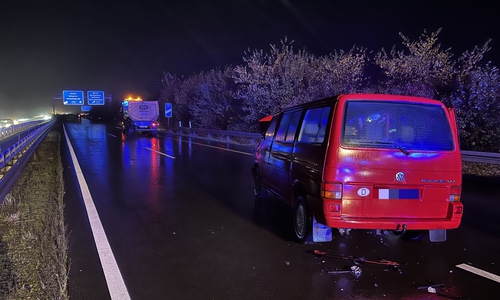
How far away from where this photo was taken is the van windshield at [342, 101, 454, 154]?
4512 mm

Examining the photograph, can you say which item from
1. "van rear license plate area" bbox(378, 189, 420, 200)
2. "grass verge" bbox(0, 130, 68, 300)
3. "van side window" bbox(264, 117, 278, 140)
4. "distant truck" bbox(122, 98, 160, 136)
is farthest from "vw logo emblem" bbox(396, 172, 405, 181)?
"distant truck" bbox(122, 98, 160, 136)

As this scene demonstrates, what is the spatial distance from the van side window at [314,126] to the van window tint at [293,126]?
273 millimetres

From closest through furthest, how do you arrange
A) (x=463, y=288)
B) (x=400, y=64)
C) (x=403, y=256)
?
(x=463, y=288), (x=403, y=256), (x=400, y=64)

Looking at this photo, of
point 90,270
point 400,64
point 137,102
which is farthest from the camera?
point 137,102

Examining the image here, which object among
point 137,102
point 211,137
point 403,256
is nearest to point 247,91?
point 211,137

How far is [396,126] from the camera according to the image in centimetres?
466

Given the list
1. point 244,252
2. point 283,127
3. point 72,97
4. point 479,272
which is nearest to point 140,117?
point 283,127

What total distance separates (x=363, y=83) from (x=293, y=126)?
1674 centimetres

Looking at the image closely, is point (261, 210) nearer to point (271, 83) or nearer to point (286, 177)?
point (286, 177)

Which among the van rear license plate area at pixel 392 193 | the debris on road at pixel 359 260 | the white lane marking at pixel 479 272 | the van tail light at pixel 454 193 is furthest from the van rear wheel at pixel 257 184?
the white lane marking at pixel 479 272

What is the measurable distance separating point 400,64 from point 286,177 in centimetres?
1327

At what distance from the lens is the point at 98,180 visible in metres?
9.96

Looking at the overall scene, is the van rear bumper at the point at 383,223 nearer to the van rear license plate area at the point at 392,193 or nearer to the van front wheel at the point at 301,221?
the van rear license plate area at the point at 392,193

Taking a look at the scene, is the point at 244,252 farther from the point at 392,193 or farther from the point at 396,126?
the point at 396,126
